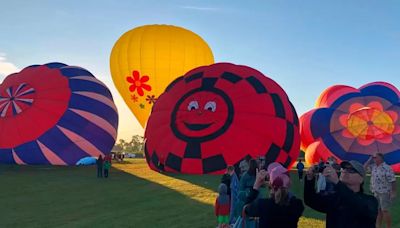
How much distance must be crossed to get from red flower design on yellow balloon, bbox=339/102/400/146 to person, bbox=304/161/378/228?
15.0 m

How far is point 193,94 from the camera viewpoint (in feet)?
48.3

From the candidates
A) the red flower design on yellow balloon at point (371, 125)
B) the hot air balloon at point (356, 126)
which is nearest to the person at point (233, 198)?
the hot air balloon at point (356, 126)

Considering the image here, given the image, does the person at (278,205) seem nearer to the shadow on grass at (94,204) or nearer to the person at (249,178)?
the person at (249,178)

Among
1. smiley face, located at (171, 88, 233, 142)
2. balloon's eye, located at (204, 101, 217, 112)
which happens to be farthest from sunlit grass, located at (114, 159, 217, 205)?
balloon's eye, located at (204, 101, 217, 112)

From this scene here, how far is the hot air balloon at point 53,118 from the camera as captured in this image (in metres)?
17.3

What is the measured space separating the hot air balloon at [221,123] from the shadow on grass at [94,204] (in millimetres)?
1676

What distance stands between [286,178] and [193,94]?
Answer: 11.7 meters

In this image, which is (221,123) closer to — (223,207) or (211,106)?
(211,106)

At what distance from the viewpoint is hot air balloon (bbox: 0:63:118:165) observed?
56.6 feet

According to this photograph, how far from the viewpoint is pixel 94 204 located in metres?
9.28

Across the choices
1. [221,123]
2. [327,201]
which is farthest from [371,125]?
[327,201]

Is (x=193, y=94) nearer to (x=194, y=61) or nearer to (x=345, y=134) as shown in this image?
(x=345, y=134)

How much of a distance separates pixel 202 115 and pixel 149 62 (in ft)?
33.0

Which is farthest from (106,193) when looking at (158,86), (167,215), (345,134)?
(158,86)
